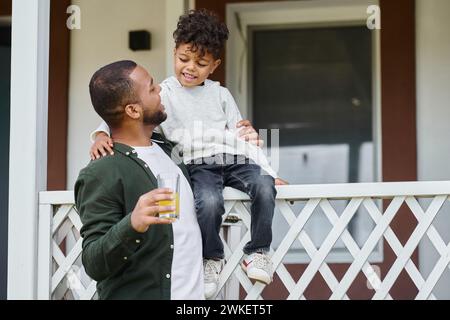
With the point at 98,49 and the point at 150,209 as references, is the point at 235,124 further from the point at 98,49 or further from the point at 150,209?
the point at 98,49

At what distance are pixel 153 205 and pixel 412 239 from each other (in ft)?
4.20

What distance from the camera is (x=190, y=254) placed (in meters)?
3.24

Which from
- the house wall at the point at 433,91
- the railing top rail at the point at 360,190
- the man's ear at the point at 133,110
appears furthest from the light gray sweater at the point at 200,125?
the house wall at the point at 433,91

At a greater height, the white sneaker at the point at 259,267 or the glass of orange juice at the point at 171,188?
the glass of orange juice at the point at 171,188

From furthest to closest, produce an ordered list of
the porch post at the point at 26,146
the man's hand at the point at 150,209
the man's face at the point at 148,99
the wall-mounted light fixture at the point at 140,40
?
the wall-mounted light fixture at the point at 140,40
the porch post at the point at 26,146
the man's face at the point at 148,99
the man's hand at the point at 150,209

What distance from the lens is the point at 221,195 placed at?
11.4 feet

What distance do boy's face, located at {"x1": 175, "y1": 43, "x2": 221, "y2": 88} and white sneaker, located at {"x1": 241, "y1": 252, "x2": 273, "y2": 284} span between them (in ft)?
2.54

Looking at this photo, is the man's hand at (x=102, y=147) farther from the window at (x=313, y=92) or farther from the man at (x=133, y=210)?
the window at (x=313, y=92)

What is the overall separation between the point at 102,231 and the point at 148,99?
0.56 m

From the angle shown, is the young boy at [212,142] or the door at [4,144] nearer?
the young boy at [212,142]

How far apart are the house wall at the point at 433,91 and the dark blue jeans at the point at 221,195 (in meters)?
2.07

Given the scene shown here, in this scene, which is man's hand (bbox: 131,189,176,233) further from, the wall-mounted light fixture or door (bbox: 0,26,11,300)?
door (bbox: 0,26,11,300)

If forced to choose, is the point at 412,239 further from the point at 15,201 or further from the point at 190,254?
the point at 15,201

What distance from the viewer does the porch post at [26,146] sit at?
385 cm
